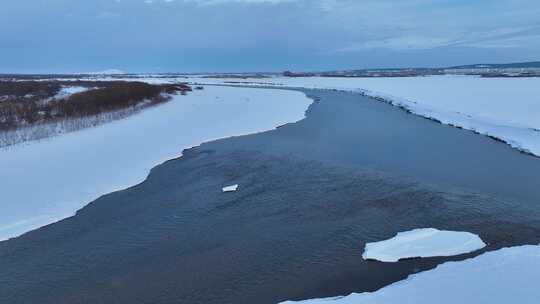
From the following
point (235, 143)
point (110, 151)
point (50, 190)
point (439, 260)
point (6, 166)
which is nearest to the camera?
point (439, 260)

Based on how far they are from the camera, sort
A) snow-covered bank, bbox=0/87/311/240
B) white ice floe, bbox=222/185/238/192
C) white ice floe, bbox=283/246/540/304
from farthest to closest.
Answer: white ice floe, bbox=222/185/238/192 → snow-covered bank, bbox=0/87/311/240 → white ice floe, bbox=283/246/540/304

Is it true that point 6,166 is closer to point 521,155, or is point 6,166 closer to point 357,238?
point 357,238

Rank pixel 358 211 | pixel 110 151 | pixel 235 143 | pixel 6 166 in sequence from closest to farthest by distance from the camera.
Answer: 1. pixel 358 211
2. pixel 6 166
3. pixel 110 151
4. pixel 235 143

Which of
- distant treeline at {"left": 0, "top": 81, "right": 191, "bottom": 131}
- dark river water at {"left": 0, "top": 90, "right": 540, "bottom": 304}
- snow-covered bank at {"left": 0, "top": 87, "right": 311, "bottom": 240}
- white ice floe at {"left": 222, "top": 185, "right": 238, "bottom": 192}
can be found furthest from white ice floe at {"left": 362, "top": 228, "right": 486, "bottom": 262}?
distant treeline at {"left": 0, "top": 81, "right": 191, "bottom": 131}

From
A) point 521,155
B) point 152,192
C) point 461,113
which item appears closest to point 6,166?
point 152,192

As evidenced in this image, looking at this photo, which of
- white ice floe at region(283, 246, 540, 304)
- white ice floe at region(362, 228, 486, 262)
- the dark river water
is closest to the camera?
white ice floe at region(283, 246, 540, 304)

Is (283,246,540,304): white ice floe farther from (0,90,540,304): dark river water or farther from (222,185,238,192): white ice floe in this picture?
(222,185,238,192): white ice floe

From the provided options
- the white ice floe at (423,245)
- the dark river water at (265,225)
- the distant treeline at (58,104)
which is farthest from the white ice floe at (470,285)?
the distant treeline at (58,104)
